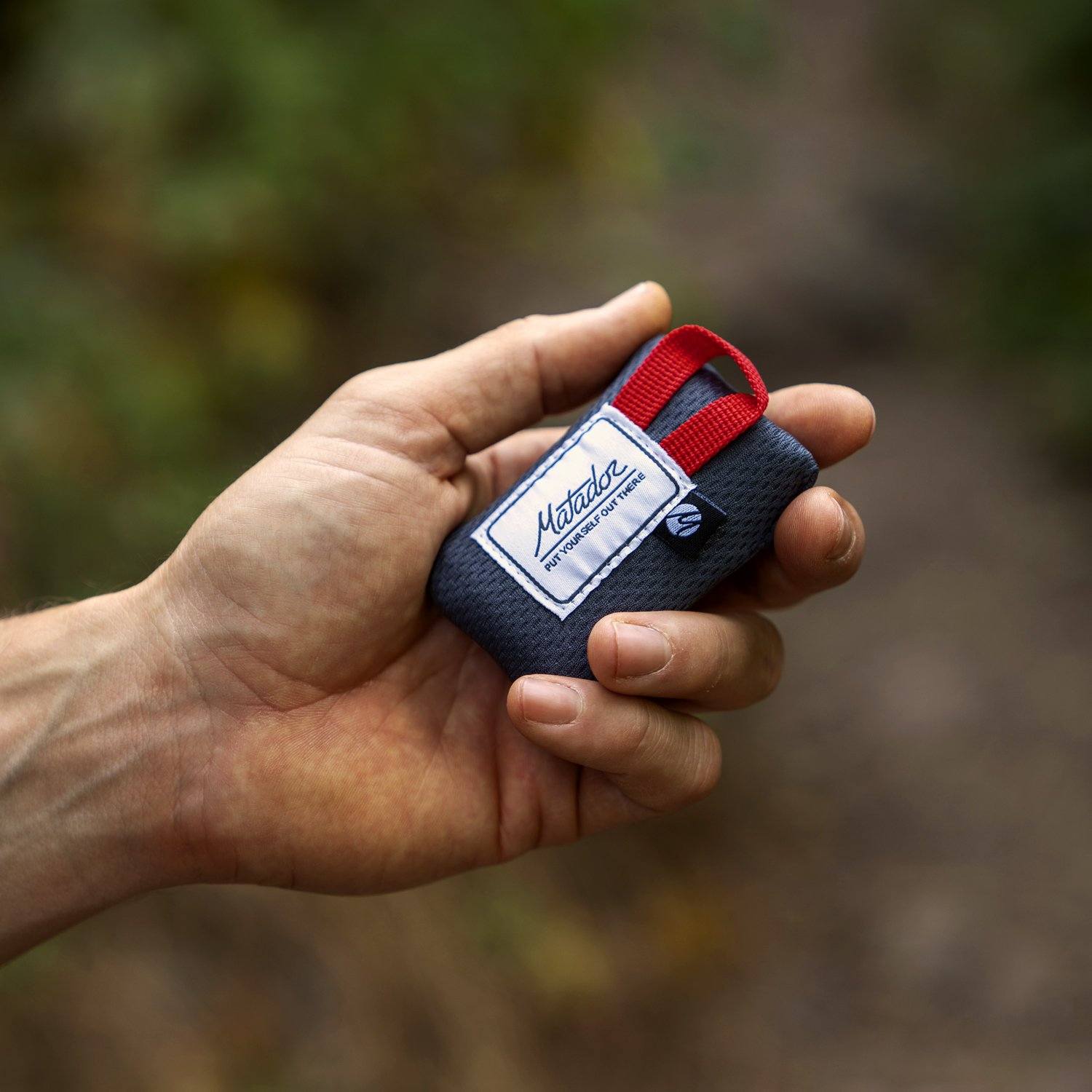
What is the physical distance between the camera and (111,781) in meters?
1.62

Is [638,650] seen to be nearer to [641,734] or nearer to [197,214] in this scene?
[641,734]

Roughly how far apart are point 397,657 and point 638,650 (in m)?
0.50

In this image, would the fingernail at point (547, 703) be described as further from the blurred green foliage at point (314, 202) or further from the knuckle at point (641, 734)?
the blurred green foliage at point (314, 202)

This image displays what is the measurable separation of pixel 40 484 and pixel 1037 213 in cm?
364

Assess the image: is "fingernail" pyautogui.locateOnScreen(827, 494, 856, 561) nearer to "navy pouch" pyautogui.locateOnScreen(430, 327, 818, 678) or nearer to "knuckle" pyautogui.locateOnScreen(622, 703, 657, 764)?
"navy pouch" pyautogui.locateOnScreen(430, 327, 818, 678)

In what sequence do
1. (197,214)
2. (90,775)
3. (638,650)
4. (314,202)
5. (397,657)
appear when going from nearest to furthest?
(638,650) < (90,775) < (397,657) < (197,214) < (314,202)

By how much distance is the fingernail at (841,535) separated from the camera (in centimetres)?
150

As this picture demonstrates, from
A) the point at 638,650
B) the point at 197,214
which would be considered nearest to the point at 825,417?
the point at 638,650

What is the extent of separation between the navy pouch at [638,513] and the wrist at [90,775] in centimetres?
53


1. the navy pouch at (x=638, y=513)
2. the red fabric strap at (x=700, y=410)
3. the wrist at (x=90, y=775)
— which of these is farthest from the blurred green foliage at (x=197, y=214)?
the red fabric strap at (x=700, y=410)

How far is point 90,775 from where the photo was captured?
162cm

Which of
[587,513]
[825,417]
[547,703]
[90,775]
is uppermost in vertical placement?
[825,417]

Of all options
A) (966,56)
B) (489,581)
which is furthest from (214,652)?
(966,56)

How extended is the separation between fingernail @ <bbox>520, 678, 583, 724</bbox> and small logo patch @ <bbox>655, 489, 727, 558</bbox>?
282mm
